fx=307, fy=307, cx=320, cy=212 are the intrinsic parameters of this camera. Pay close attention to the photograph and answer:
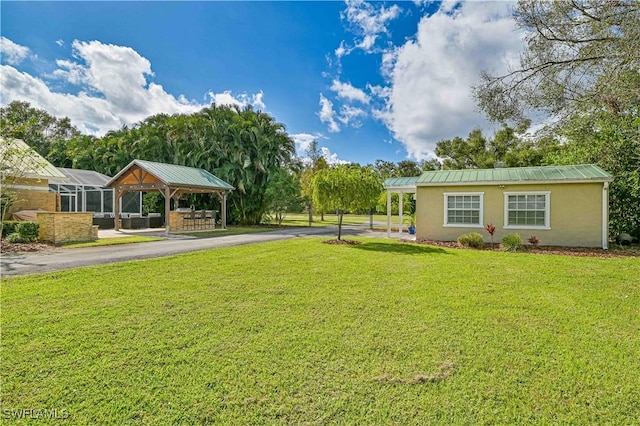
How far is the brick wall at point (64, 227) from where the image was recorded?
1202cm

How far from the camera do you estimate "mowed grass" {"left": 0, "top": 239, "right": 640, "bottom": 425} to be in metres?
2.68

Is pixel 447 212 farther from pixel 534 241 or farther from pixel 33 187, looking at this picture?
pixel 33 187

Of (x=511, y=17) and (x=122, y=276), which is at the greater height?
(x=511, y=17)

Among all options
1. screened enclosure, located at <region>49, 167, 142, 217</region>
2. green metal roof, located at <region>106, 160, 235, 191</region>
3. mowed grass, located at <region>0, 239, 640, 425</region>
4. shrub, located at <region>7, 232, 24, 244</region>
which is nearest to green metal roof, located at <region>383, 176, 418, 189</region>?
mowed grass, located at <region>0, 239, 640, 425</region>

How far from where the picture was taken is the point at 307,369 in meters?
3.25

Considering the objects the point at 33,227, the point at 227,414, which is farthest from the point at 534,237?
the point at 33,227

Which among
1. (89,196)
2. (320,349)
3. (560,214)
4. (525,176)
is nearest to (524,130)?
(525,176)

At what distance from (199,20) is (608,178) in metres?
17.2

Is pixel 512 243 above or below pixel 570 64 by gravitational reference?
below

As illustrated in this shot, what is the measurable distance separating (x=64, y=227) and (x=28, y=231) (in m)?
1.09

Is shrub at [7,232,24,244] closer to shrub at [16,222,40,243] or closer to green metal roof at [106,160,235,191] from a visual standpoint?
shrub at [16,222,40,243]

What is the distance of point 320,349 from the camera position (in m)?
3.69

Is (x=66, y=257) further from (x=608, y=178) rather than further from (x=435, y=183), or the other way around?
(x=608, y=178)

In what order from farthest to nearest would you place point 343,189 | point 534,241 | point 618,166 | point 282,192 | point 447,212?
point 282,192
point 447,212
point 618,166
point 343,189
point 534,241
